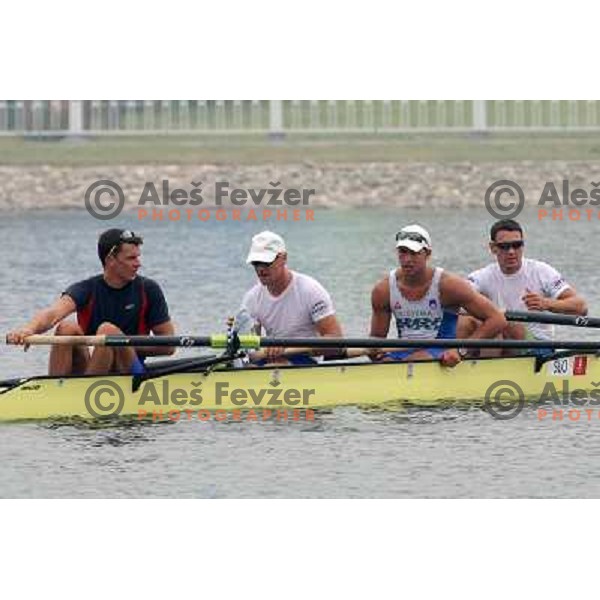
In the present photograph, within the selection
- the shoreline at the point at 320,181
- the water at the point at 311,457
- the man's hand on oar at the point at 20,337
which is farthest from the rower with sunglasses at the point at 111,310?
the shoreline at the point at 320,181

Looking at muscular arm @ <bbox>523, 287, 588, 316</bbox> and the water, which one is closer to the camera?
the water

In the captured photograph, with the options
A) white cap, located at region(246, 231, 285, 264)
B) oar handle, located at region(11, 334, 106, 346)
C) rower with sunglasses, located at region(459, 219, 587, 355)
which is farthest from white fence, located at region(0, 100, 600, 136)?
oar handle, located at region(11, 334, 106, 346)

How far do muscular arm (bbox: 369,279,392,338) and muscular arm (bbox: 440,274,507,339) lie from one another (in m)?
0.46

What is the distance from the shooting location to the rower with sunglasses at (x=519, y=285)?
738 inches

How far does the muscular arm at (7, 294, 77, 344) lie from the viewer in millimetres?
16703

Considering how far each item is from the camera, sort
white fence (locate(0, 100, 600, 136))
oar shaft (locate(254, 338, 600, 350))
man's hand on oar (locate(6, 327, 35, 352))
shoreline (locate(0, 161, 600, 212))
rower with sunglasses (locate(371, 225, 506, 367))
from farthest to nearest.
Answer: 1. white fence (locate(0, 100, 600, 136))
2. shoreline (locate(0, 161, 600, 212))
3. rower with sunglasses (locate(371, 225, 506, 367))
4. oar shaft (locate(254, 338, 600, 350))
5. man's hand on oar (locate(6, 327, 35, 352))

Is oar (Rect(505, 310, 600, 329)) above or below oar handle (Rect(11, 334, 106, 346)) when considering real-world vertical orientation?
above

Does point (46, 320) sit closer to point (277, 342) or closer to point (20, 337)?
point (20, 337)

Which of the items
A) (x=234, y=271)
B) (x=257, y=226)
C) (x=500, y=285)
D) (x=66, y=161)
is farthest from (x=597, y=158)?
(x=500, y=285)

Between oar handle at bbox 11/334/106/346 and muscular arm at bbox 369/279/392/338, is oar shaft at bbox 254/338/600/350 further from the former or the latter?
oar handle at bbox 11/334/106/346

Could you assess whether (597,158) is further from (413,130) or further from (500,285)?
(500,285)

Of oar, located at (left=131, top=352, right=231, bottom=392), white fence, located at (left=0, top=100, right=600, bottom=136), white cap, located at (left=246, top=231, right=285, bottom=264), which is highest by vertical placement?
white fence, located at (left=0, top=100, right=600, bottom=136)

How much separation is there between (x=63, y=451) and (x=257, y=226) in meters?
31.2

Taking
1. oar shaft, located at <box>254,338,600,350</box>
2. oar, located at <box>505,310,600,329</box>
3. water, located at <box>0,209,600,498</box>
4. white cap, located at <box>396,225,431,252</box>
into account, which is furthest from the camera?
oar, located at <box>505,310,600,329</box>
